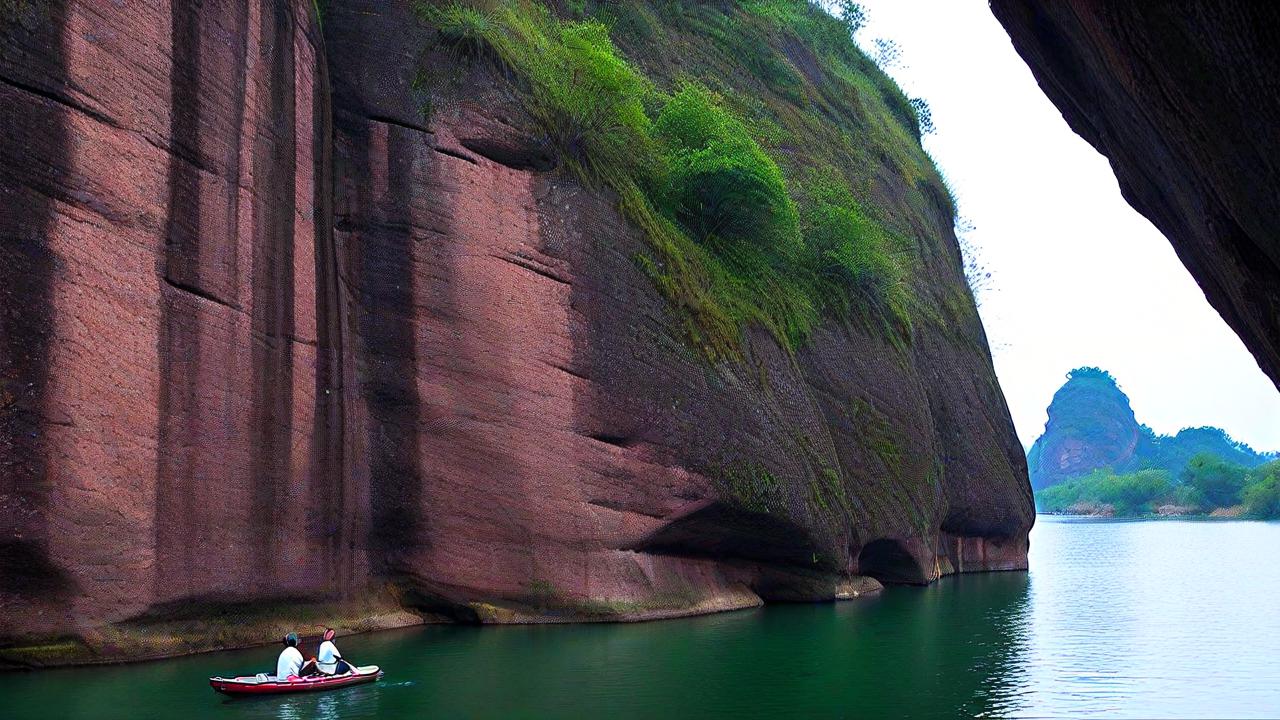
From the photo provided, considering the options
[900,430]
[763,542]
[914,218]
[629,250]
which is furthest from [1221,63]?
[914,218]

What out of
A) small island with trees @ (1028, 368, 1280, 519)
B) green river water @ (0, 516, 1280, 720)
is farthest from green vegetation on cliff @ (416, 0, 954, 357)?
small island with trees @ (1028, 368, 1280, 519)

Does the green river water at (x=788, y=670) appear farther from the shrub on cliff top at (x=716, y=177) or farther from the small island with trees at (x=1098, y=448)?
the small island with trees at (x=1098, y=448)

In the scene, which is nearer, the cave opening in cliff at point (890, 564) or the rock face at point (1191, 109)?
the rock face at point (1191, 109)

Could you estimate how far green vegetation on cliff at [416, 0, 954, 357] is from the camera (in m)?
20.3

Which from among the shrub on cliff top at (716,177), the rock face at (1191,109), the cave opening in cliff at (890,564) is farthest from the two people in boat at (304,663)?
the cave opening in cliff at (890,564)

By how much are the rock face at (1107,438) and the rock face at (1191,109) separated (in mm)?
171089

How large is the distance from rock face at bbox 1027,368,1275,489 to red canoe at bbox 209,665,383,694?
6697 inches

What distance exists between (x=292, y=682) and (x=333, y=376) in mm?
5595

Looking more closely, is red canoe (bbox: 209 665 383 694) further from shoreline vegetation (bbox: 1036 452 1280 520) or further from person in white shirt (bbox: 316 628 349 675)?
shoreline vegetation (bbox: 1036 452 1280 520)

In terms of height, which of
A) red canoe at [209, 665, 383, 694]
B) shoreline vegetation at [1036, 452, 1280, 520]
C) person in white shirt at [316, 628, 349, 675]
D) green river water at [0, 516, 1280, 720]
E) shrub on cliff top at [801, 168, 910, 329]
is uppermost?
shrub on cliff top at [801, 168, 910, 329]

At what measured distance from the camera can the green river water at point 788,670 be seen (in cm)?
1141

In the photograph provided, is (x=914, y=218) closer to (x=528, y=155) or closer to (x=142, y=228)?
(x=528, y=155)

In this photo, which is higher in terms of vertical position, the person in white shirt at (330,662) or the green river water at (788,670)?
the person in white shirt at (330,662)

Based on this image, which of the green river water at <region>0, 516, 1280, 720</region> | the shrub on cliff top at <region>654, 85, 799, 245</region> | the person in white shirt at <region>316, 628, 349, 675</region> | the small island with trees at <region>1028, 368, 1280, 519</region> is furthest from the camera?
the small island with trees at <region>1028, 368, 1280, 519</region>
